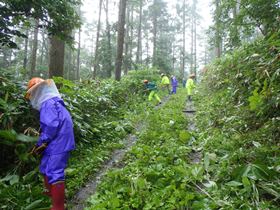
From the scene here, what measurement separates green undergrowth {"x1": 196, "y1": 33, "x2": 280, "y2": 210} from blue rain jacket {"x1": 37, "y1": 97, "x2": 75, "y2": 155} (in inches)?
90.9

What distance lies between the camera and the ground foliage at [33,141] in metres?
4.52

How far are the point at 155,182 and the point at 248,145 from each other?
2.06 metres

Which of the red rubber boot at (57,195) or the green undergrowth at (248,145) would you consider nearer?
the green undergrowth at (248,145)

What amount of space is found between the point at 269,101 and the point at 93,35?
2137 inches

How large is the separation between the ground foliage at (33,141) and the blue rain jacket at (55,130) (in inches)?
28.1

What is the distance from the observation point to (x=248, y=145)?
5719mm

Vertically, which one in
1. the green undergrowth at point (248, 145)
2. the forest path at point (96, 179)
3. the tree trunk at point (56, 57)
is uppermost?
the tree trunk at point (56, 57)

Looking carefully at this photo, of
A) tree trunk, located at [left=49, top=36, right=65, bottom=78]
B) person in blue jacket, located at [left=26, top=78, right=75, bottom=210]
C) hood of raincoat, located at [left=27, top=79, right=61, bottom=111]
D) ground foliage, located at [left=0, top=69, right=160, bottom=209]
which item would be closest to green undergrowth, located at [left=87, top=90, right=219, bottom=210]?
person in blue jacket, located at [left=26, top=78, right=75, bottom=210]

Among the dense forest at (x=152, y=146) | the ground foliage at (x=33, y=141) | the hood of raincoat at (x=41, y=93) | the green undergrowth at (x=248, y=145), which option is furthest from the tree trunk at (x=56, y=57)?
the hood of raincoat at (x=41, y=93)

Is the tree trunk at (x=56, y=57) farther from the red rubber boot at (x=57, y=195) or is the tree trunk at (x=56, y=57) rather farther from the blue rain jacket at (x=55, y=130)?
the red rubber boot at (x=57, y=195)

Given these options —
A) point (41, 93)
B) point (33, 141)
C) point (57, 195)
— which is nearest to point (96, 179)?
point (33, 141)

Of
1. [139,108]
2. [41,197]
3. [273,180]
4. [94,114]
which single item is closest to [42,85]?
[41,197]

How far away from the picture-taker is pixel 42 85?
4602 mm

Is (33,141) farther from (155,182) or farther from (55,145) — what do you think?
(155,182)
